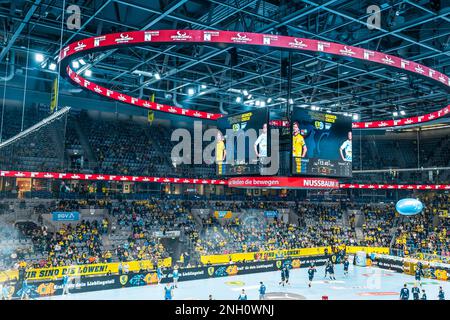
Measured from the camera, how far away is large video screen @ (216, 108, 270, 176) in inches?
628

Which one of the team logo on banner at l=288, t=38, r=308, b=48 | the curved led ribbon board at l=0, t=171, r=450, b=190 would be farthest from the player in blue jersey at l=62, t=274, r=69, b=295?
the team logo on banner at l=288, t=38, r=308, b=48

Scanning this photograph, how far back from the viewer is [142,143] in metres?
40.5

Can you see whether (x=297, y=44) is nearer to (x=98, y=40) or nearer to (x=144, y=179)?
(x=98, y=40)

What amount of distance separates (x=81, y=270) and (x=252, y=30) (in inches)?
649

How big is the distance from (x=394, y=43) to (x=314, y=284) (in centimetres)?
1547

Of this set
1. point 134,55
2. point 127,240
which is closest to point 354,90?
point 134,55

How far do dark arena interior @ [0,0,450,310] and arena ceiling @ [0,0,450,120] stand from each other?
0.13m

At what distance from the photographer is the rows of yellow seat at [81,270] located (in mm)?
20255

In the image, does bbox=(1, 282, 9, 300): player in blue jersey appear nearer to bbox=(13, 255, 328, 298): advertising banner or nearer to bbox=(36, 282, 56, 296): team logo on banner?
bbox=(13, 255, 328, 298): advertising banner

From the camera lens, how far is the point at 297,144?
51.6 feet

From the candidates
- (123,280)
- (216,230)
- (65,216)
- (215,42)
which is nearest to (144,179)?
(65,216)

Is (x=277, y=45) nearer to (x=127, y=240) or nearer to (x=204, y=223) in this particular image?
(x=127, y=240)

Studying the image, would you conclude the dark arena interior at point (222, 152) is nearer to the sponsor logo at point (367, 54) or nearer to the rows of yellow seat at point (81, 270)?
the rows of yellow seat at point (81, 270)
